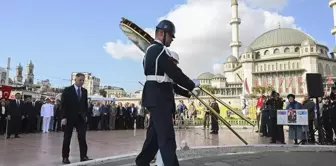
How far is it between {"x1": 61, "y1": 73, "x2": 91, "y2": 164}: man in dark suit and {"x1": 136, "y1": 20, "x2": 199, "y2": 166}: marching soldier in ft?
9.03

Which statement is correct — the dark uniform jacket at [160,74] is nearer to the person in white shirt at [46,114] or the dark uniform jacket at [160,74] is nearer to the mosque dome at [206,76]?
the person in white shirt at [46,114]

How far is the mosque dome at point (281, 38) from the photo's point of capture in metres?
101

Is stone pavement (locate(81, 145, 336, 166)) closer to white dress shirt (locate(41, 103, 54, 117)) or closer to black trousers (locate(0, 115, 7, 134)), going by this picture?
black trousers (locate(0, 115, 7, 134))

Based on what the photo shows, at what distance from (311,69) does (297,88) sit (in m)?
7.36

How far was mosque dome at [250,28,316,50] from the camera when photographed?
331 ft

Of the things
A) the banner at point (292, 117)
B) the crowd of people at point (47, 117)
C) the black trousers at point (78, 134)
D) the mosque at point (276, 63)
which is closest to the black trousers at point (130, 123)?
the crowd of people at point (47, 117)

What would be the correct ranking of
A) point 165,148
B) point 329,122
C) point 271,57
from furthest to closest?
point 271,57 → point 329,122 → point 165,148

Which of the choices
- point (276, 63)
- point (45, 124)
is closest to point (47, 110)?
point (45, 124)

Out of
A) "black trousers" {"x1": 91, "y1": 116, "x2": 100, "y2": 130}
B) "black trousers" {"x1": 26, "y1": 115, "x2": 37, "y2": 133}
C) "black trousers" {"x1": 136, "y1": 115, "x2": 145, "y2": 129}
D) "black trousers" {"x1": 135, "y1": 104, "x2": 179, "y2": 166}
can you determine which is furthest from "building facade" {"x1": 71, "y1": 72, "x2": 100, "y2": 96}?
"black trousers" {"x1": 135, "y1": 104, "x2": 179, "y2": 166}

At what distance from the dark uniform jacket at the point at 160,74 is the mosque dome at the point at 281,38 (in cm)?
10452

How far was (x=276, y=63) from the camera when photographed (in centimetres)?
9469

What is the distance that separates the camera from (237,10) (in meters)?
93.3

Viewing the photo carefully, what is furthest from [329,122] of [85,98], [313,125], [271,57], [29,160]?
[271,57]

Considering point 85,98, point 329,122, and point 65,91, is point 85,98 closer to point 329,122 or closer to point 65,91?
point 65,91
